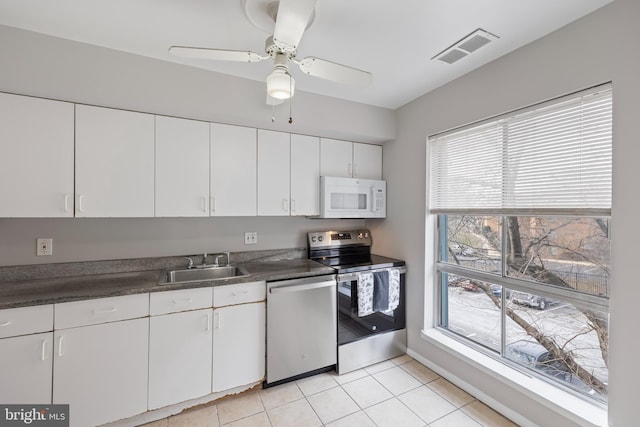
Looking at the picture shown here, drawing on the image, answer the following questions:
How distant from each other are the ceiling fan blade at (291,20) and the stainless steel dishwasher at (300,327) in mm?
1669

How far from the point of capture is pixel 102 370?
1.76m

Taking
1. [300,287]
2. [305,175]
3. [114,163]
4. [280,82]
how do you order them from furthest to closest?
1. [305,175]
2. [300,287]
3. [114,163]
4. [280,82]

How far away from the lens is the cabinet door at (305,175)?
8.68 feet

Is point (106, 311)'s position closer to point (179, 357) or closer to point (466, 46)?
point (179, 357)

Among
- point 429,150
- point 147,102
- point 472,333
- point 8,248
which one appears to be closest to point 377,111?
point 429,150

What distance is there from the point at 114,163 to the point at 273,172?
1.19 m

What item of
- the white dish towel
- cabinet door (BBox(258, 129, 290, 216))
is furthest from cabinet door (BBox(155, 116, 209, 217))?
the white dish towel

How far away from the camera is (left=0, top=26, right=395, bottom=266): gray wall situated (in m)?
1.72

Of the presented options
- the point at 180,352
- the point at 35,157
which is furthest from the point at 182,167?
the point at 180,352

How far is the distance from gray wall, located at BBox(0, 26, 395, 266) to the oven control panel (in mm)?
138

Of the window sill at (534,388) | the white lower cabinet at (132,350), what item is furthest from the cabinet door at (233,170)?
the window sill at (534,388)

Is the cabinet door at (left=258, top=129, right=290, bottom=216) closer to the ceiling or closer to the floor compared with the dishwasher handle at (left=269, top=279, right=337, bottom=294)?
closer to the ceiling

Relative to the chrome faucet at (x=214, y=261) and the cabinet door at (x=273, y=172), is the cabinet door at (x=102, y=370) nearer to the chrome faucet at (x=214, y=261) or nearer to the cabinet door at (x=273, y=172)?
the chrome faucet at (x=214, y=261)

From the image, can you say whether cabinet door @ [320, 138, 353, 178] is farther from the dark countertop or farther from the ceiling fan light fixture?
the ceiling fan light fixture
